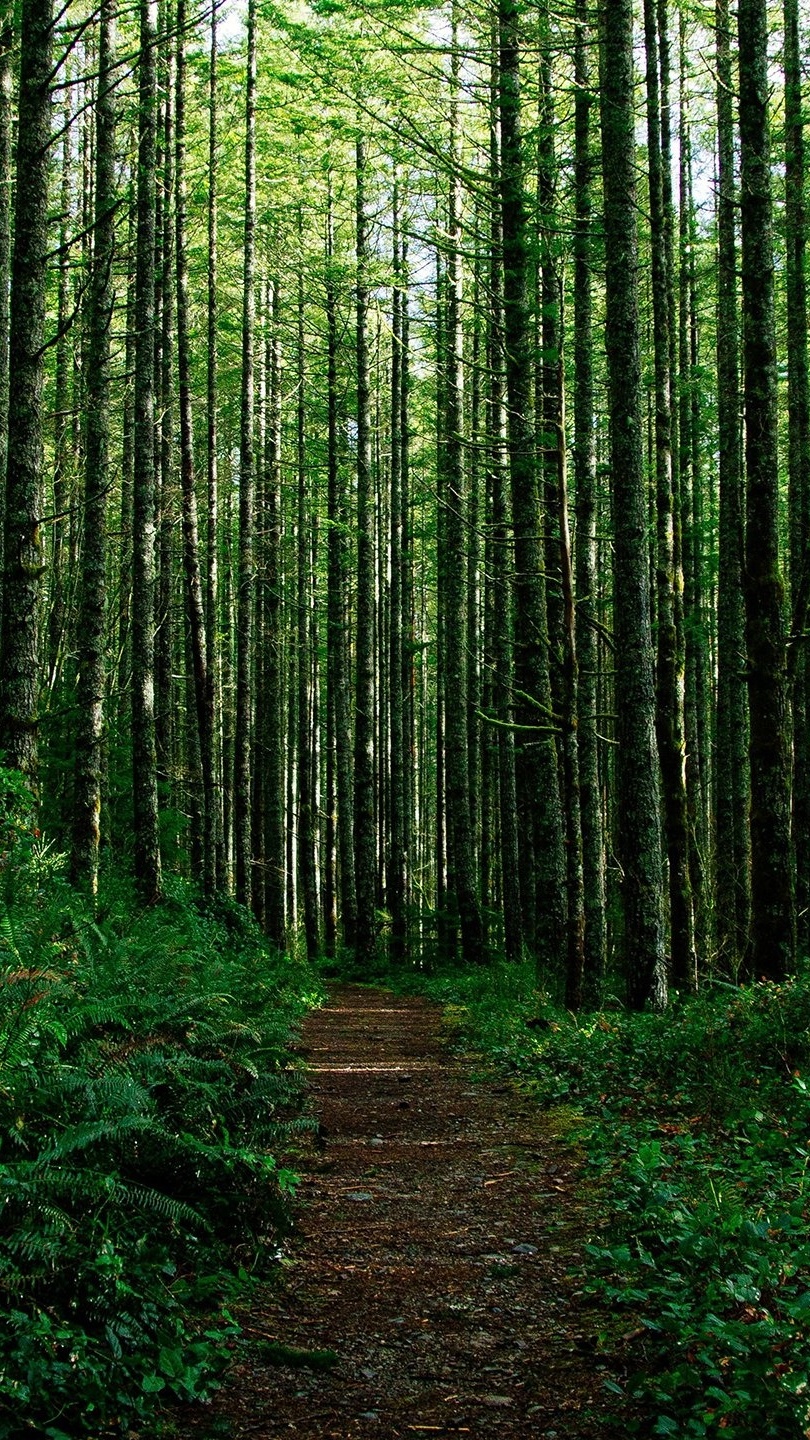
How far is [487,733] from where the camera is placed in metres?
25.2

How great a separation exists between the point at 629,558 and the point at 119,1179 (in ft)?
23.3

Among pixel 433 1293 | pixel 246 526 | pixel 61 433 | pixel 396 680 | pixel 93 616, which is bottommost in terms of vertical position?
pixel 433 1293

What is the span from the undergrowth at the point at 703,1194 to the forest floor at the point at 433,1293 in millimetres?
192

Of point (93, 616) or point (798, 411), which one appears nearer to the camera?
point (93, 616)

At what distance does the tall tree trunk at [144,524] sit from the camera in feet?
41.5

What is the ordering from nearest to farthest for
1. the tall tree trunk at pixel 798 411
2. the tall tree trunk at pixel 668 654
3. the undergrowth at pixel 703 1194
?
1. the undergrowth at pixel 703 1194
2. the tall tree trunk at pixel 668 654
3. the tall tree trunk at pixel 798 411

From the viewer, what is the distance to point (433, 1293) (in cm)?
409

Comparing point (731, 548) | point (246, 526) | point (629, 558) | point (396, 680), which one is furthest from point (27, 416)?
point (396, 680)

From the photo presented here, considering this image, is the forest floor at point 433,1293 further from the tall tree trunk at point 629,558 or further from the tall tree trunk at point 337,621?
the tall tree trunk at point 337,621

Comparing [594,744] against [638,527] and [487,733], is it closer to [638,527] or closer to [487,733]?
[638,527]

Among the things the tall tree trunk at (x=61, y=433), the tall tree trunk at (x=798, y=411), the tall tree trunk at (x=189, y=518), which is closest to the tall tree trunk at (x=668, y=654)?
the tall tree trunk at (x=798, y=411)

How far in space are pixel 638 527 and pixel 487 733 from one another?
52.1 feet

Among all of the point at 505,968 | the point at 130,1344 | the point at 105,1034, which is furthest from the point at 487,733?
Result: the point at 130,1344

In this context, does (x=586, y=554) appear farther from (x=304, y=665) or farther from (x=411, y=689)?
(x=304, y=665)
